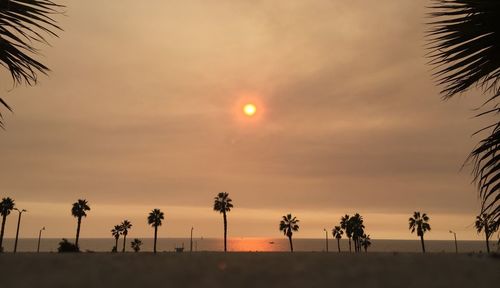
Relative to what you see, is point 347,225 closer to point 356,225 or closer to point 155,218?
point 356,225

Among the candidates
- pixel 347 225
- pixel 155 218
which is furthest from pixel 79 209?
pixel 347 225

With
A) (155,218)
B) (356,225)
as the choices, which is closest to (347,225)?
(356,225)

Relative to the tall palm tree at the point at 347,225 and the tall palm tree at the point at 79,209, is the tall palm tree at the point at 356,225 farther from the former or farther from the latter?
the tall palm tree at the point at 79,209

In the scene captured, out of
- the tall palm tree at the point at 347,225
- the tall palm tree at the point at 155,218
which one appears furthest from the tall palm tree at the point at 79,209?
the tall palm tree at the point at 347,225

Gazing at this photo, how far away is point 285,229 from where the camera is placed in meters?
105

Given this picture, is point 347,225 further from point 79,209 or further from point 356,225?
point 79,209
